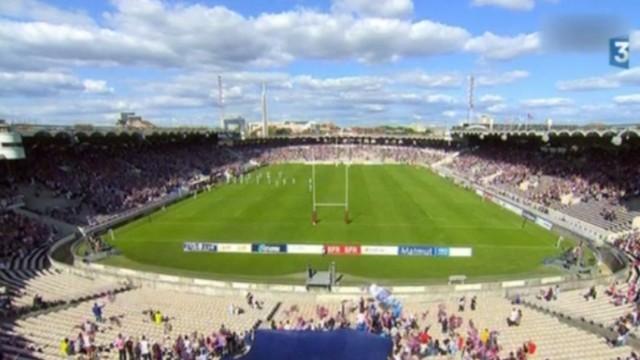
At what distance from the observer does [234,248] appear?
42.1 metres

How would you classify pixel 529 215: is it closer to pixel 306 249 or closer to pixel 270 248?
pixel 306 249

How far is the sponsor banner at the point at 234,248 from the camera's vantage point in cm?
4197

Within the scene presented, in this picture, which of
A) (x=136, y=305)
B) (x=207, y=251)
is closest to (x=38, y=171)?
(x=207, y=251)

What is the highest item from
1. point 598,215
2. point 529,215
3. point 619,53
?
point 619,53

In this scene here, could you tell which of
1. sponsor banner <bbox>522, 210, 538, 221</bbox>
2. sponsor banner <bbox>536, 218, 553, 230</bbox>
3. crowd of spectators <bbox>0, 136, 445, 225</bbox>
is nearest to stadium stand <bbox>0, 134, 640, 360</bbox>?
crowd of spectators <bbox>0, 136, 445, 225</bbox>

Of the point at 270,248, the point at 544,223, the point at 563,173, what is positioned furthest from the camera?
the point at 563,173

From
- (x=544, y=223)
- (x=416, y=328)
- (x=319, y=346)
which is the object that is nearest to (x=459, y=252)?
(x=544, y=223)

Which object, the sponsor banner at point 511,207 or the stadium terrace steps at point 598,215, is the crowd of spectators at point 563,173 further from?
the sponsor banner at point 511,207

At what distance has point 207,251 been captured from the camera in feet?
140

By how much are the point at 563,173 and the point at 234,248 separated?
42.2 m

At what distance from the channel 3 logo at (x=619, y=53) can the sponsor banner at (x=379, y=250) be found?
22.1 meters

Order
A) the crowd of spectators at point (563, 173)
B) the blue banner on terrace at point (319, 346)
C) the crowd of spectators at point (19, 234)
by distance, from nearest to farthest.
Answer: the blue banner on terrace at point (319, 346) → the crowd of spectators at point (19, 234) → the crowd of spectators at point (563, 173)

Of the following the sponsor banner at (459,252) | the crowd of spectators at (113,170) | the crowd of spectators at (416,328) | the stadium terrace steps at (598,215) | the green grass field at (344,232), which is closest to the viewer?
the crowd of spectators at (416,328)

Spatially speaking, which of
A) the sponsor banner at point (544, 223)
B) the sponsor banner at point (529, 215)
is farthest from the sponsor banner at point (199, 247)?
the sponsor banner at point (529, 215)
